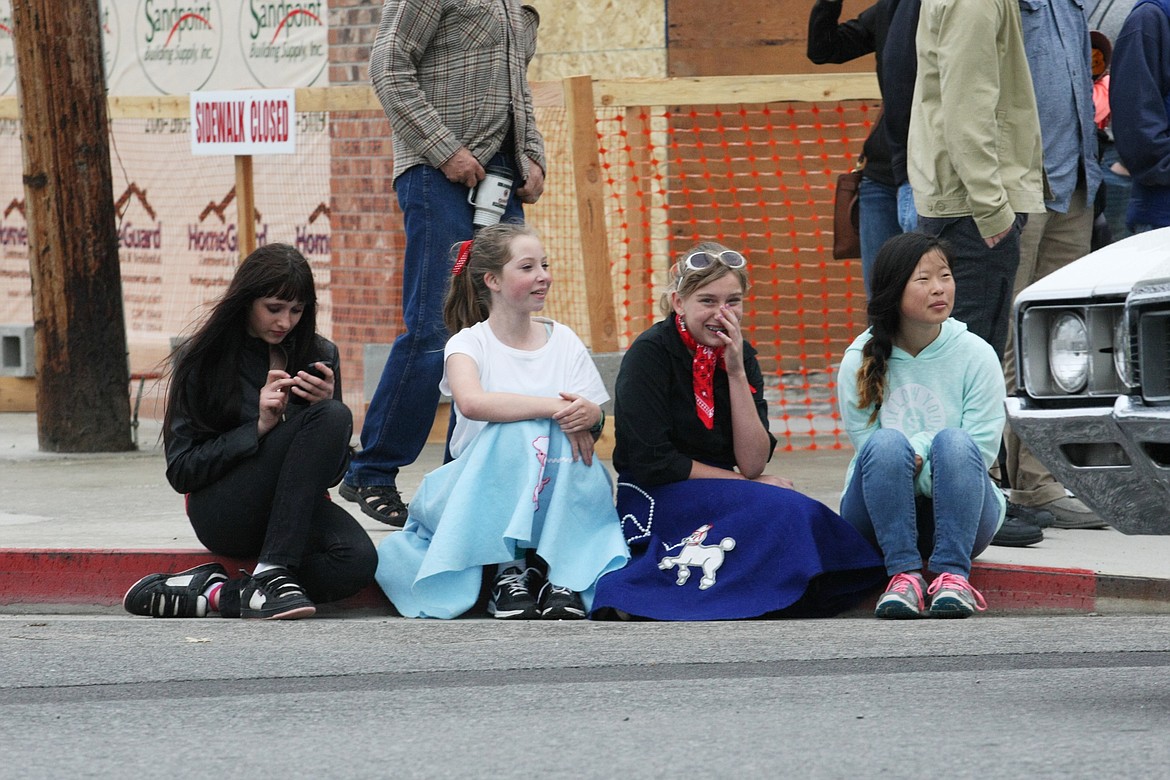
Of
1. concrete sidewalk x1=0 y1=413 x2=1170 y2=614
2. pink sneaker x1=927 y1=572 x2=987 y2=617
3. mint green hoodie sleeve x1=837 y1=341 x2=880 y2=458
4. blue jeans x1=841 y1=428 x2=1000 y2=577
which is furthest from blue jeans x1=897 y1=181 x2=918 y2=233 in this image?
pink sneaker x1=927 y1=572 x2=987 y2=617

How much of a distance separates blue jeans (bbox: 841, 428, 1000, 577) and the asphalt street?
0.77 feet

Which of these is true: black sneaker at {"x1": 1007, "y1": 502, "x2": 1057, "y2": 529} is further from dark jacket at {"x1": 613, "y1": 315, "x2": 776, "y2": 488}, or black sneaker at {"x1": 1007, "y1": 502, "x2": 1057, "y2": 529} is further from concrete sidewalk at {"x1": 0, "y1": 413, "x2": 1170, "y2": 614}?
dark jacket at {"x1": 613, "y1": 315, "x2": 776, "y2": 488}

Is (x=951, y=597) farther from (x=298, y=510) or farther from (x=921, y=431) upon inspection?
(x=298, y=510)

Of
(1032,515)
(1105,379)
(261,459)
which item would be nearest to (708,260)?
(261,459)

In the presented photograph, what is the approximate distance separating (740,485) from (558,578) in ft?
1.99

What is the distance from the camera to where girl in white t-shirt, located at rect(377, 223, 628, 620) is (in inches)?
226

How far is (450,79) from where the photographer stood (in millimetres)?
7008

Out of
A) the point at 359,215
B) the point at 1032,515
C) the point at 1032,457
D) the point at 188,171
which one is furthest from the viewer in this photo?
the point at 188,171

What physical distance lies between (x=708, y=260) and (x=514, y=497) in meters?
0.92

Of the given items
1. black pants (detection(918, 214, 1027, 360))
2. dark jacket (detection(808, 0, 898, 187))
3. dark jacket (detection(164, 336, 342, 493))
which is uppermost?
dark jacket (detection(808, 0, 898, 187))

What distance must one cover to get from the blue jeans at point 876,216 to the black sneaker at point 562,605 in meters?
2.08

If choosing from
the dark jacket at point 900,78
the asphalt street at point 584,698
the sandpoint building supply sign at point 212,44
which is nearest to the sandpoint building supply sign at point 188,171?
the sandpoint building supply sign at point 212,44

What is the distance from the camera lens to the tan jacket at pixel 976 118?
6305mm

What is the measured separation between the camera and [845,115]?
9.91 metres
